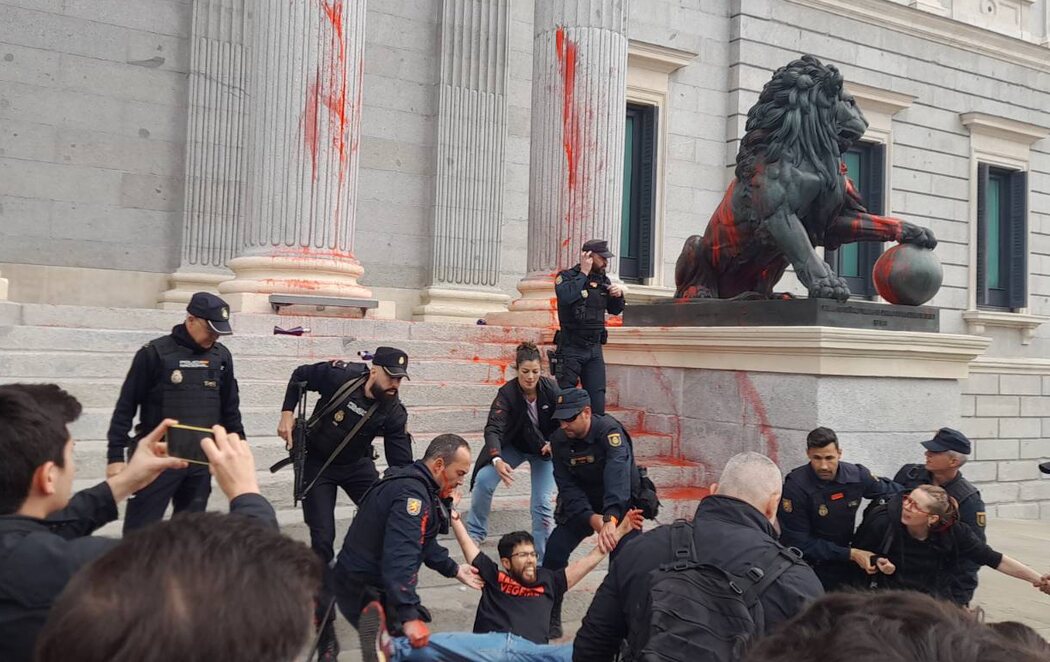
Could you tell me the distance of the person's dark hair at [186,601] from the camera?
1342mm

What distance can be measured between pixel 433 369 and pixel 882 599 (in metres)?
8.49

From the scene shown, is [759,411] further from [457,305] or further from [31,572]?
[31,572]

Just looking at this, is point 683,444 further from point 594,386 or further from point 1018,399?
point 1018,399

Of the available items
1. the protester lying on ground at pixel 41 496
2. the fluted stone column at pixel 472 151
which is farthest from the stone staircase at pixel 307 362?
the protester lying on ground at pixel 41 496

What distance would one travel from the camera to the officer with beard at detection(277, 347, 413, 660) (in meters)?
5.70

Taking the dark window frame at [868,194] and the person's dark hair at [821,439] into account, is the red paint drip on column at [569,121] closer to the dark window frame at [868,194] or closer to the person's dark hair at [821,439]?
the person's dark hair at [821,439]

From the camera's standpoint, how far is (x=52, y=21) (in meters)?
11.7

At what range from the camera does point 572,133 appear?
478 inches

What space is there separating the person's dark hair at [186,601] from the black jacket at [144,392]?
434 cm

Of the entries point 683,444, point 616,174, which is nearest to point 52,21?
point 616,174

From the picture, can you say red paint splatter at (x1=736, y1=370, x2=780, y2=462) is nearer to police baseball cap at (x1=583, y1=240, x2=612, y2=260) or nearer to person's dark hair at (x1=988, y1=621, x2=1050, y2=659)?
police baseball cap at (x1=583, y1=240, x2=612, y2=260)

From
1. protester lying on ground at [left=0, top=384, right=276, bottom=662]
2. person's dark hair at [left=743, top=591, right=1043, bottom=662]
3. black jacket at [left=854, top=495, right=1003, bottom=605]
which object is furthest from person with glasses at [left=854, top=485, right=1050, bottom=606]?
person's dark hair at [left=743, top=591, right=1043, bottom=662]

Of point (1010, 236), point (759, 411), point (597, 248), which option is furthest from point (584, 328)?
point (1010, 236)

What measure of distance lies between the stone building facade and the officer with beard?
4336 mm
